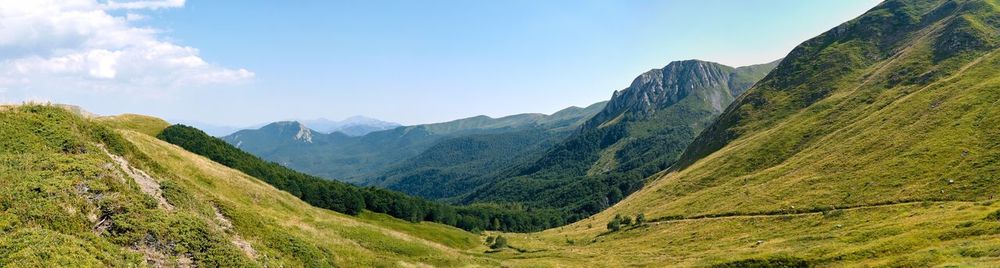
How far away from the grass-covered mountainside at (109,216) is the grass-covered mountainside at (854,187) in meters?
42.1

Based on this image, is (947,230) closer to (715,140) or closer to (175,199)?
(175,199)

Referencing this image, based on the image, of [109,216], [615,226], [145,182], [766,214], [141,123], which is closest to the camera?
[109,216]

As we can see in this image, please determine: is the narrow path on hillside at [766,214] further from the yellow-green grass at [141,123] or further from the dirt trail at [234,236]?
the yellow-green grass at [141,123]

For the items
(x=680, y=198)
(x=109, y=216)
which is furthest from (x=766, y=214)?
(x=109, y=216)

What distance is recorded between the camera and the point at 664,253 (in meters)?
78.7

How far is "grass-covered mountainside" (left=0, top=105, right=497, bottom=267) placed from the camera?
23703mm

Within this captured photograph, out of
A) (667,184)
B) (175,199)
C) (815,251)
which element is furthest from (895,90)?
(175,199)

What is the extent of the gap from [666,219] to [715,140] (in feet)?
315

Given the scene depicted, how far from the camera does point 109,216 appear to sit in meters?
27.8

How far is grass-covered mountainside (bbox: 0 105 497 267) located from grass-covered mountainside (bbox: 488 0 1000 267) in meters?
42.1

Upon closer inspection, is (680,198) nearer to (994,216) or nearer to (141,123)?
(994,216)

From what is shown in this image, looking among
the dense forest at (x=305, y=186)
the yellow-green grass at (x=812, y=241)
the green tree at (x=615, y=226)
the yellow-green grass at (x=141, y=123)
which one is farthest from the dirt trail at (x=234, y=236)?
the yellow-green grass at (x=141, y=123)

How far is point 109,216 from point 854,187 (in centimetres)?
10894

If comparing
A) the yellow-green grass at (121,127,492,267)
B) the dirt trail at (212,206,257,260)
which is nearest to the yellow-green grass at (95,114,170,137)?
the yellow-green grass at (121,127,492,267)
